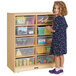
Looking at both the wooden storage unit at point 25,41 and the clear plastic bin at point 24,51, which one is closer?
the wooden storage unit at point 25,41

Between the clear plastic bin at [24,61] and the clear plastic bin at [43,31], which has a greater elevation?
the clear plastic bin at [43,31]

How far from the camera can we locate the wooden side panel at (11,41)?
638 centimetres

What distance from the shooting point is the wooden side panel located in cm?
638

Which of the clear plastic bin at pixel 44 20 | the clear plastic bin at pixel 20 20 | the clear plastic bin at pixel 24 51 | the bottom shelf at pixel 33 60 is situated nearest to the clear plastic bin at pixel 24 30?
the clear plastic bin at pixel 20 20

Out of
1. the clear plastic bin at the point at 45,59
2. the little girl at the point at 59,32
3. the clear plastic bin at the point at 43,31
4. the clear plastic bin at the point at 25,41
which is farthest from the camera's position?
the clear plastic bin at the point at 45,59

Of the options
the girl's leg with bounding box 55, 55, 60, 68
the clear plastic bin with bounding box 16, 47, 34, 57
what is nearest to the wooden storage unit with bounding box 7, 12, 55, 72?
the clear plastic bin with bounding box 16, 47, 34, 57

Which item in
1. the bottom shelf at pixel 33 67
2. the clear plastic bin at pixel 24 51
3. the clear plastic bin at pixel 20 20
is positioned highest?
the clear plastic bin at pixel 20 20

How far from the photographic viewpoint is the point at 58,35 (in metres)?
6.38

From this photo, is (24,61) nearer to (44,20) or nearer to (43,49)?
(43,49)

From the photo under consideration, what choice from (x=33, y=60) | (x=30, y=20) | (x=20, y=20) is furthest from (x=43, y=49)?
(x=20, y=20)

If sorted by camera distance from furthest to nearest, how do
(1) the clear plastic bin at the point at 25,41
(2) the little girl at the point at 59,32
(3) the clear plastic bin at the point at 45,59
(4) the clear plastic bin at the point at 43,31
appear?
1. (3) the clear plastic bin at the point at 45,59
2. (4) the clear plastic bin at the point at 43,31
3. (1) the clear plastic bin at the point at 25,41
4. (2) the little girl at the point at 59,32

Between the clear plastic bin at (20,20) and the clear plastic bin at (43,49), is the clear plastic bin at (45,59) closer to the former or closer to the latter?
the clear plastic bin at (43,49)

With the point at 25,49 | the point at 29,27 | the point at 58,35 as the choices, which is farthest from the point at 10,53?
the point at 58,35

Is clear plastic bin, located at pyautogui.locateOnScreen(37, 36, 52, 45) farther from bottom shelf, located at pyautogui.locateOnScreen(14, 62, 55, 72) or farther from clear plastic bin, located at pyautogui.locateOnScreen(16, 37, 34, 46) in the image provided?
bottom shelf, located at pyautogui.locateOnScreen(14, 62, 55, 72)
